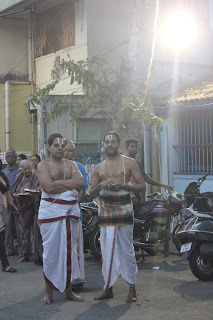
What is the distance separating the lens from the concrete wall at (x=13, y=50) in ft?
74.5

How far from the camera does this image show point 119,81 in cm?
1192

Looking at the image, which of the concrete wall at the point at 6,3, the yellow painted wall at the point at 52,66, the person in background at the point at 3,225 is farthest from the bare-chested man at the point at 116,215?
the concrete wall at the point at 6,3

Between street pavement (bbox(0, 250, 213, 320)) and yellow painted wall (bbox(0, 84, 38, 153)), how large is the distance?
575 inches

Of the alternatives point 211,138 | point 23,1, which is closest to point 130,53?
point 211,138

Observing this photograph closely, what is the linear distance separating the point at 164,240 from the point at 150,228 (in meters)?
0.30

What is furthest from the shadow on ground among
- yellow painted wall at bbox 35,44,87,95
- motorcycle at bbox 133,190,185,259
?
yellow painted wall at bbox 35,44,87,95

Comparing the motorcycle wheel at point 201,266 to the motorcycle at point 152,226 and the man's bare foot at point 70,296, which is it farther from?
the man's bare foot at point 70,296

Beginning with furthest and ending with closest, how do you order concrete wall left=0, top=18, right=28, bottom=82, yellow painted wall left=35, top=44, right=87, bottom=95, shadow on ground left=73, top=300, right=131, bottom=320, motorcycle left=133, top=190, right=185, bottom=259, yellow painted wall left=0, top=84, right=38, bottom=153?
concrete wall left=0, top=18, right=28, bottom=82 → yellow painted wall left=0, top=84, right=38, bottom=153 → yellow painted wall left=35, top=44, right=87, bottom=95 → motorcycle left=133, top=190, right=185, bottom=259 → shadow on ground left=73, top=300, right=131, bottom=320

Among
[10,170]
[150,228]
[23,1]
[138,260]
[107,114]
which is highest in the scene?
[23,1]

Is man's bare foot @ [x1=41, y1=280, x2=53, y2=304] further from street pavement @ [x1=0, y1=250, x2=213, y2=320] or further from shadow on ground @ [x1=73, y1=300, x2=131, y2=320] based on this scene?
shadow on ground @ [x1=73, y1=300, x2=131, y2=320]

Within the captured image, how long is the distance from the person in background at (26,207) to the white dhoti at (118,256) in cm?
338

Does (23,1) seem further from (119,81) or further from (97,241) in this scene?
(97,241)

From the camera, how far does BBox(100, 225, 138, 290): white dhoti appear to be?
623 cm

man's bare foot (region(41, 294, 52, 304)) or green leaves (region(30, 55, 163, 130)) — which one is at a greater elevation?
green leaves (region(30, 55, 163, 130))
